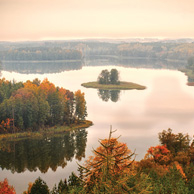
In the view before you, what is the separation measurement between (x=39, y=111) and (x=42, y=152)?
1356cm

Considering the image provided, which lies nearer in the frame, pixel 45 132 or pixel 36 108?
pixel 45 132

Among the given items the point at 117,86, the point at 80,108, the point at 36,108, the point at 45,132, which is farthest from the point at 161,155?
the point at 117,86

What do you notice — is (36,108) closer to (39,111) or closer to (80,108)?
(39,111)

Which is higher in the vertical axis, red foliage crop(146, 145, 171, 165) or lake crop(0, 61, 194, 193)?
red foliage crop(146, 145, 171, 165)

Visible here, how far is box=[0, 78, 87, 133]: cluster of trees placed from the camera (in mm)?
65812

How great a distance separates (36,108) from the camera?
6738 centimetres

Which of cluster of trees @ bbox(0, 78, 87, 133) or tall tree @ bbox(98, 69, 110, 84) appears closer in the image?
cluster of trees @ bbox(0, 78, 87, 133)

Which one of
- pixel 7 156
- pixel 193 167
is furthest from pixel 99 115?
pixel 193 167

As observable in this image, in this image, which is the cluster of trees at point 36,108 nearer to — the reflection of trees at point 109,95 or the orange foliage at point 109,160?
the reflection of trees at point 109,95

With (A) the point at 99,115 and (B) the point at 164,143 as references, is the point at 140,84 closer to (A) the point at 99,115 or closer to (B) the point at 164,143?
(A) the point at 99,115

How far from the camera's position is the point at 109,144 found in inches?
778

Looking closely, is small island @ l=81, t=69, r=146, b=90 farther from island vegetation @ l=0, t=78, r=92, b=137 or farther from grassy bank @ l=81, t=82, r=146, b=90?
island vegetation @ l=0, t=78, r=92, b=137

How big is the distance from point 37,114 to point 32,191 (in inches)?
1460

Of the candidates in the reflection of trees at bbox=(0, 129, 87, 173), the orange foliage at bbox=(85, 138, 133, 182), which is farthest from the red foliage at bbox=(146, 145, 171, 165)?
the orange foliage at bbox=(85, 138, 133, 182)
